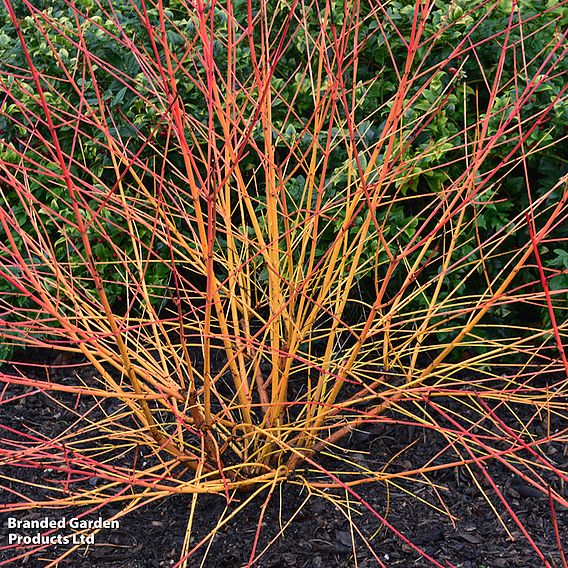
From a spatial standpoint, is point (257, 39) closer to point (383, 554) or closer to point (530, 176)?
point (530, 176)

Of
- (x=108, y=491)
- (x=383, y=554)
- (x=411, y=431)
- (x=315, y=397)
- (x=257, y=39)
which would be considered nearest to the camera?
(x=383, y=554)

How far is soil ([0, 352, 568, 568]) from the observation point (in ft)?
7.30

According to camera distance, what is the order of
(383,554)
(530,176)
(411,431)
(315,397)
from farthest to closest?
(530,176), (411,431), (315,397), (383,554)

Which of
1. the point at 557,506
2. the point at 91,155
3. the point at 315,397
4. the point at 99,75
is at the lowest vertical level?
the point at 557,506

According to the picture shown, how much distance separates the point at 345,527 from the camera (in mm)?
2342

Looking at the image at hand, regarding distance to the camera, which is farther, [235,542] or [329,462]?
[329,462]

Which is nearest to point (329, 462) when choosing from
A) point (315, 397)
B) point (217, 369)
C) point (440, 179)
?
point (315, 397)

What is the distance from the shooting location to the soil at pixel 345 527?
2.23m

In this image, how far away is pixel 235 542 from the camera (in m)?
2.30

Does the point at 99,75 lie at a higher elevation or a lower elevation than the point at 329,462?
higher

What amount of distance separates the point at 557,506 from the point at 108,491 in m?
1.53

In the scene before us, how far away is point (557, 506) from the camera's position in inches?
97.3

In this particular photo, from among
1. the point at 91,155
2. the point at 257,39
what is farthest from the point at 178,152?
the point at 257,39

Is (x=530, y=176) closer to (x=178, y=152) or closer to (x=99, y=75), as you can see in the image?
(x=178, y=152)
